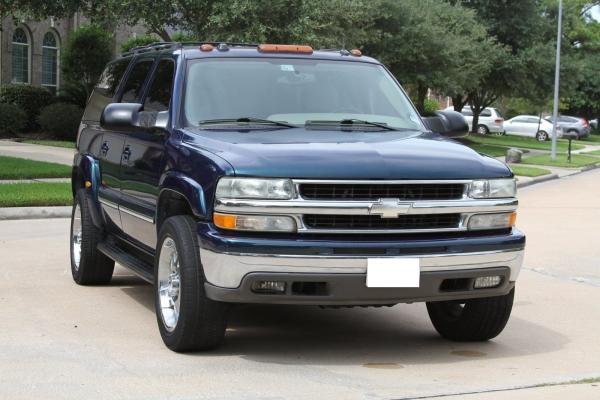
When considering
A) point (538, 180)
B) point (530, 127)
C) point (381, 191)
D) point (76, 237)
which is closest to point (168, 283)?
point (381, 191)

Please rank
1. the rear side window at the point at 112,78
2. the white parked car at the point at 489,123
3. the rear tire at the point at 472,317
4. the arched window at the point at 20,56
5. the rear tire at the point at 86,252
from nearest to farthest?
the rear tire at the point at 472,317 → the rear tire at the point at 86,252 → the rear side window at the point at 112,78 → the arched window at the point at 20,56 → the white parked car at the point at 489,123

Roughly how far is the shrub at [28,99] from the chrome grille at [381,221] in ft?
93.0

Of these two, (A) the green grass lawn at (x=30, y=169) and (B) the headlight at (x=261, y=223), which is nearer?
(B) the headlight at (x=261, y=223)

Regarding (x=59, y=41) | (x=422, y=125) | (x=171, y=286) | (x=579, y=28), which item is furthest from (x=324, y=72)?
(x=579, y=28)

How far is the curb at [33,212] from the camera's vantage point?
13.6 m

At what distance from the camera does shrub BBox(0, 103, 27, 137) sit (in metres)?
30.8

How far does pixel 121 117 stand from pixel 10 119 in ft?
82.0

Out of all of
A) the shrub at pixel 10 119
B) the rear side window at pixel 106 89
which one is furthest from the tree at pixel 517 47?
the rear side window at pixel 106 89

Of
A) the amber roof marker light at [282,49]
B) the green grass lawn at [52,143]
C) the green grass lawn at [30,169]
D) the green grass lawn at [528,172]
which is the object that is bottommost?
the green grass lawn at [528,172]

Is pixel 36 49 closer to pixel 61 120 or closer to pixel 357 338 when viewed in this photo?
pixel 61 120

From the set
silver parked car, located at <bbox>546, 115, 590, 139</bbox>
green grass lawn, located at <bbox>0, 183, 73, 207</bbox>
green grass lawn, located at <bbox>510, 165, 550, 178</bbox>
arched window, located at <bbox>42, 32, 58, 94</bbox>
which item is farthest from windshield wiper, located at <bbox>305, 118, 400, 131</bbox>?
silver parked car, located at <bbox>546, 115, 590, 139</bbox>

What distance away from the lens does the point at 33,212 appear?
549 inches

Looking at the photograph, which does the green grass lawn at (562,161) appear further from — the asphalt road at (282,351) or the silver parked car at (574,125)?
the asphalt road at (282,351)

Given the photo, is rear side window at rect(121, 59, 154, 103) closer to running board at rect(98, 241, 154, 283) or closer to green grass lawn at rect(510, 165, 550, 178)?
running board at rect(98, 241, 154, 283)
